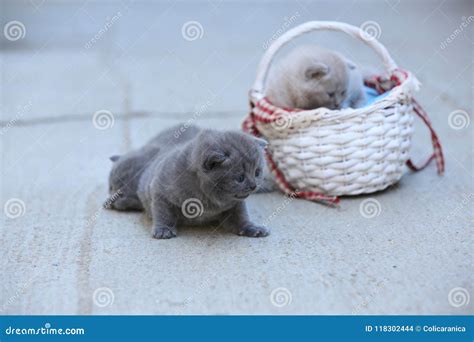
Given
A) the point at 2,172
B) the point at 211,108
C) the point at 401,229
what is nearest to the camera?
the point at 401,229

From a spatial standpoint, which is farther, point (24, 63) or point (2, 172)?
point (24, 63)

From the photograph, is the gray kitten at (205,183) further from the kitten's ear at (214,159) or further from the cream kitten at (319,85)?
the cream kitten at (319,85)

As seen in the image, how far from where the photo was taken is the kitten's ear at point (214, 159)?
283 centimetres

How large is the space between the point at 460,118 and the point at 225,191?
262cm

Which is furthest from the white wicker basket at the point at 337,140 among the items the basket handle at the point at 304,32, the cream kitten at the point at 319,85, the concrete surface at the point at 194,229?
the cream kitten at the point at 319,85

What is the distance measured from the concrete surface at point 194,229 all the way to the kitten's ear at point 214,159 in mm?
401

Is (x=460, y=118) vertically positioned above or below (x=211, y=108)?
above

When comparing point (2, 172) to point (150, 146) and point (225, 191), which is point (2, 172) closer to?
point (150, 146)

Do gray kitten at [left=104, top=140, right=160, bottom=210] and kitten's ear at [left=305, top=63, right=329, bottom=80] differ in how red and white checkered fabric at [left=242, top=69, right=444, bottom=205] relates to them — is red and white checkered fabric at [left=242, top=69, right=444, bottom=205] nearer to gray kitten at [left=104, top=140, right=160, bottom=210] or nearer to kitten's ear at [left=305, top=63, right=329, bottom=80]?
kitten's ear at [left=305, top=63, right=329, bottom=80]

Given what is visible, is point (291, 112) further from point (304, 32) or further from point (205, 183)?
point (205, 183)

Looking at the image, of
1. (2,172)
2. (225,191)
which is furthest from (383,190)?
(2,172)

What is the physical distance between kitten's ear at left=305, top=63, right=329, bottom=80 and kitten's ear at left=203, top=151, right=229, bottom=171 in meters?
1.32
